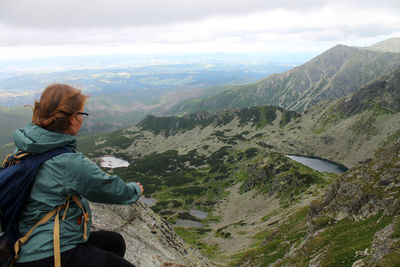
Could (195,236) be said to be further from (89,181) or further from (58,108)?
(58,108)

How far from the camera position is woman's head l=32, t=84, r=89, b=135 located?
20.2ft

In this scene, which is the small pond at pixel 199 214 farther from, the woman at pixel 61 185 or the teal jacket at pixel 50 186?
the teal jacket at pixel 50 186

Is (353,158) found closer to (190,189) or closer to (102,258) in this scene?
(190,189)

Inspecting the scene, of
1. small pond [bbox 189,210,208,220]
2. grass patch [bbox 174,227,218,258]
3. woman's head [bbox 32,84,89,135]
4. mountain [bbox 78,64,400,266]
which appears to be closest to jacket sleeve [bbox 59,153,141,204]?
woman's head [bbox 32,84,89,135]

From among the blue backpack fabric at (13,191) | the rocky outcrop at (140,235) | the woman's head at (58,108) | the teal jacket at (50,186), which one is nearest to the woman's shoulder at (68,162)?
the teal jacket at (50,186)

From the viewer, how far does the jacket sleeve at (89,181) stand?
5.90 meters

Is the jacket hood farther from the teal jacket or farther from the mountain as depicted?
the mountain

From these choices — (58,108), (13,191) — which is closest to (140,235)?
(13,191)

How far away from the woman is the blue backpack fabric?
0.14m

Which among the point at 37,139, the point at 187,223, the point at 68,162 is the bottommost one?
the point at 187,223

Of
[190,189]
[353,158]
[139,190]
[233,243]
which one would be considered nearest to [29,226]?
[139,190]

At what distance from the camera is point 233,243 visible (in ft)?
269

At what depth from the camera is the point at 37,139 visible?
5.89 m

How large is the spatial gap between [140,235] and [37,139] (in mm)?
16706
